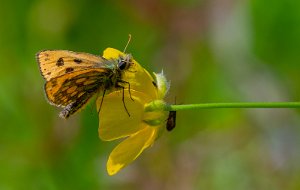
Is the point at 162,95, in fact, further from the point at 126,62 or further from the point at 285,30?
the point at 285,30

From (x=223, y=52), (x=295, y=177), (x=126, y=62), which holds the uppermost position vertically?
(x=223, y=52)

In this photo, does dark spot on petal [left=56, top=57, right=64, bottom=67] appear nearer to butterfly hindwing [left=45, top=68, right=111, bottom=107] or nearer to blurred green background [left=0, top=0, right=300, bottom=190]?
butterfly hindwing [left=45, top=68, right=111, bottom=107]

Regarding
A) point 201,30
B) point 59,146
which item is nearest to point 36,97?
point 59,146

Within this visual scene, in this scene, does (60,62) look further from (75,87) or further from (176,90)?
(176,90)

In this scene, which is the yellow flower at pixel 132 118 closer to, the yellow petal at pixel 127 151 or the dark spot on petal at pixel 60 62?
the yellow petal at pixel 127 151

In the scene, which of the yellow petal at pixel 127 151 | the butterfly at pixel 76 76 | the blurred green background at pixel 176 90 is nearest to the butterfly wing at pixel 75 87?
the butterfly at pixel 76 76

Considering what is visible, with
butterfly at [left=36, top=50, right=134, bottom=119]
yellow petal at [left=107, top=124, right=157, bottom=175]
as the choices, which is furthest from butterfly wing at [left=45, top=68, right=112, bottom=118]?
yellow petal at [left=107, top=124, right=157, bottom=175]
